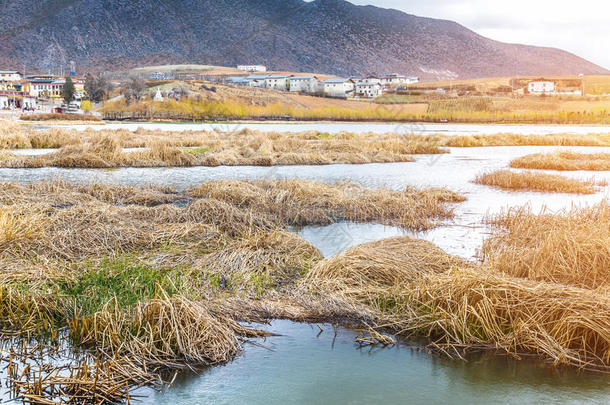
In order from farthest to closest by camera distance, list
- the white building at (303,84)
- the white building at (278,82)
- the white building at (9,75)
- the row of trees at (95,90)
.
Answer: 1. the white building at (9,75)
2. the white building at (278,82)
3. the white building at (303,84)
4. the row of trees at (95,90)

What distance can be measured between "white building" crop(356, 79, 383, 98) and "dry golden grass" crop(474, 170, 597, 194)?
5645 inches

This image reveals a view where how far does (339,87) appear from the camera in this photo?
169m

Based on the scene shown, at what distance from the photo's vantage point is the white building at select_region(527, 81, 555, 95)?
13325 cm

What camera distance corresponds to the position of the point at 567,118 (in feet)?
311

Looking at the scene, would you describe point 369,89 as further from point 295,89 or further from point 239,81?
point 239,81

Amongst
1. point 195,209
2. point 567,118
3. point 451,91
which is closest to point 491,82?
point 451,91

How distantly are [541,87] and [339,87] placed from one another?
58208 millimetres

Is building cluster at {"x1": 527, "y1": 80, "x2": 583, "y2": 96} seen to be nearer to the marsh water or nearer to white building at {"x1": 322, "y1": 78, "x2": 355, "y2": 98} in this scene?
white building at {"x1": 322, "y1": 78, "x2": 355, "y2": 98}

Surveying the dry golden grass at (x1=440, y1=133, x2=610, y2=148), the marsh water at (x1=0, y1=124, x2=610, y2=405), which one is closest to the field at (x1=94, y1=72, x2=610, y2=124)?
the dry golden grass at (x1=440, y1=133, x2=610, y2=148)

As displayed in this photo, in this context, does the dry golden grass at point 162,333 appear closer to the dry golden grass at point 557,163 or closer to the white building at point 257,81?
the dry golden grass at point 557,163

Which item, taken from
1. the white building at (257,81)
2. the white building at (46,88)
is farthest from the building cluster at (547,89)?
the white building at (46,88)

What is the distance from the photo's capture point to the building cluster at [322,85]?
165000mm

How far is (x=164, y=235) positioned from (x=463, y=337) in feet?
20.8

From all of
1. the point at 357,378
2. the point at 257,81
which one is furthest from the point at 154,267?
the point at 257,81
